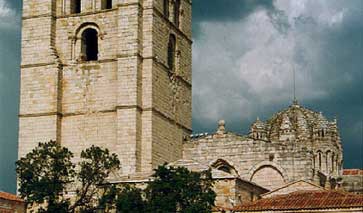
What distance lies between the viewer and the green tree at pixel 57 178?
28.4 m

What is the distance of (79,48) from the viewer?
36969 millimetres

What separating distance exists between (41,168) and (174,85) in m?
10.6

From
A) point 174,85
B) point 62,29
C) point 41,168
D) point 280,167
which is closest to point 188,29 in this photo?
point 174,85

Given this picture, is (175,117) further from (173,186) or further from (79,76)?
(173,186)

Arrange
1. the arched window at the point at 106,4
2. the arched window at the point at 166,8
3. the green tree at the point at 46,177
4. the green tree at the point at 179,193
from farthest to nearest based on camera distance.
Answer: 1. the arched window at the point at 166,8
2. the arched window at the point at 106,4
3. the green tree at the point at 46,177
4. the green tree at the point at 179,193

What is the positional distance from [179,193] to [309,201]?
4.56 m

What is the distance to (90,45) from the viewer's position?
124 ft

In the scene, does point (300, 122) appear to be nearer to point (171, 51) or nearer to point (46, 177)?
point (171, 51)

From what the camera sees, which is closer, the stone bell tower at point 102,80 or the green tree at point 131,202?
the green tree at point 131,202

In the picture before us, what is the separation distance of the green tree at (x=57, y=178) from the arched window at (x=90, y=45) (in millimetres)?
7734

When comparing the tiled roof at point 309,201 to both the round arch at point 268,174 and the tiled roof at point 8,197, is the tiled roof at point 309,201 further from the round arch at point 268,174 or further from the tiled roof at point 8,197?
the tiled roof at point 8,197

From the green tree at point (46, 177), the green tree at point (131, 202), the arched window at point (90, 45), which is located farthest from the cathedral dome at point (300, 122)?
the green tree at point (131, 202)

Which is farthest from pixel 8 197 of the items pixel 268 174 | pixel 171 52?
pixel 171 52

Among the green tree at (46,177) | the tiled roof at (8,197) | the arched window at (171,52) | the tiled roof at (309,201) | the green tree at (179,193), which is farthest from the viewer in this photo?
the arched window at (171,52)
